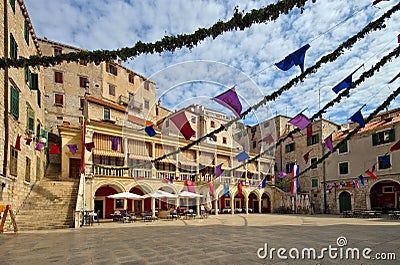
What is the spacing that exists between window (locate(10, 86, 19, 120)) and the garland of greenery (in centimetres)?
826

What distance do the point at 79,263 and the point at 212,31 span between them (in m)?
5.79

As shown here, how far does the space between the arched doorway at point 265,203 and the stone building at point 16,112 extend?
82.9 ft

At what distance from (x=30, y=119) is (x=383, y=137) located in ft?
91.9

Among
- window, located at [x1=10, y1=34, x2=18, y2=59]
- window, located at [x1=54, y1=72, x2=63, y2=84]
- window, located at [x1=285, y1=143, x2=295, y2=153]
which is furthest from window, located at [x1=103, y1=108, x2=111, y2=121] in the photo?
window, located at [x1=285, y1=143, x2=295, y2=153]

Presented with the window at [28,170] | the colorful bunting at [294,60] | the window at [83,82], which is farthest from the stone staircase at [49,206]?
the window at [83,82]

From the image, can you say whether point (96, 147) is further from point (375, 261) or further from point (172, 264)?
point (375, 261)

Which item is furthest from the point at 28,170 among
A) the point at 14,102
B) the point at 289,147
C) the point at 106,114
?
the point at 289,147

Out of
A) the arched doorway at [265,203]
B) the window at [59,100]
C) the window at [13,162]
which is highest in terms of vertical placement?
the window at [59,100]

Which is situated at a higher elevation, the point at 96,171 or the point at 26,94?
the point at 26,94

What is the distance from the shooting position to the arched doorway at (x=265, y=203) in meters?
34.6

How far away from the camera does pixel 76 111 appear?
32.0m

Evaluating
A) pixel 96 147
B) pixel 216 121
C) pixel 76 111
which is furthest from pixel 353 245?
pixel 76 111

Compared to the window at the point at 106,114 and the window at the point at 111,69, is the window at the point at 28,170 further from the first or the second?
the window at the point at 111,69

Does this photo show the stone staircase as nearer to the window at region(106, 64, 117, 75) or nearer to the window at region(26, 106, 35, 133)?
the window at region(26, 106, 35, 133)
